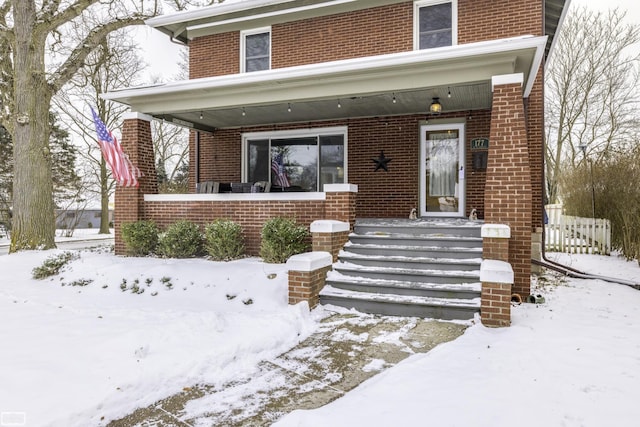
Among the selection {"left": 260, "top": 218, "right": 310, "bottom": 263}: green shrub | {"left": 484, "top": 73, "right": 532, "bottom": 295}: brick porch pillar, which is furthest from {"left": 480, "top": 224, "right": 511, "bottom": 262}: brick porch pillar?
{"left": 260, "top": 218, "right": 310, "bottom": 263}: green shrub

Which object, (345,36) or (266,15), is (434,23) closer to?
(345,36)

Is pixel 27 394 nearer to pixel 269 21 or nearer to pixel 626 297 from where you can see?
pixel 626 297

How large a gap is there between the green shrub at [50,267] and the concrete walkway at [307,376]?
569cm

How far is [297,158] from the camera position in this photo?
34.7 ft

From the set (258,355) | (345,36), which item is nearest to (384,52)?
(345,36)

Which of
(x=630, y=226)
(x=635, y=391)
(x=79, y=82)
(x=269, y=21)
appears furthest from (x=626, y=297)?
(x=79, y=82)

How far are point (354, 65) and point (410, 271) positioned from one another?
11.7ft

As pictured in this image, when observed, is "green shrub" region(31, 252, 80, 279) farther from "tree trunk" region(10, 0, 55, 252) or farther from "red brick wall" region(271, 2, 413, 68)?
"red brick wall" region(271, 2, 413, 68)

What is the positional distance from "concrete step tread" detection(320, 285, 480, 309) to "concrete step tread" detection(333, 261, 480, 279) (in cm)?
39

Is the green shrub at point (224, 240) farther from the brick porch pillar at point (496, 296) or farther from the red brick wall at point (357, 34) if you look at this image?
the red brick wall at point (357, 34)

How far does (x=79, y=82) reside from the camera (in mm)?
19391

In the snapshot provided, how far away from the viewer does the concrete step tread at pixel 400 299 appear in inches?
203

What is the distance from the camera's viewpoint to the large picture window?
10.2 meters

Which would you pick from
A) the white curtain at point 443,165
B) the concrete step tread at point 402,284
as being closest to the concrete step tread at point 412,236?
the concrete step tread at point 402,284
